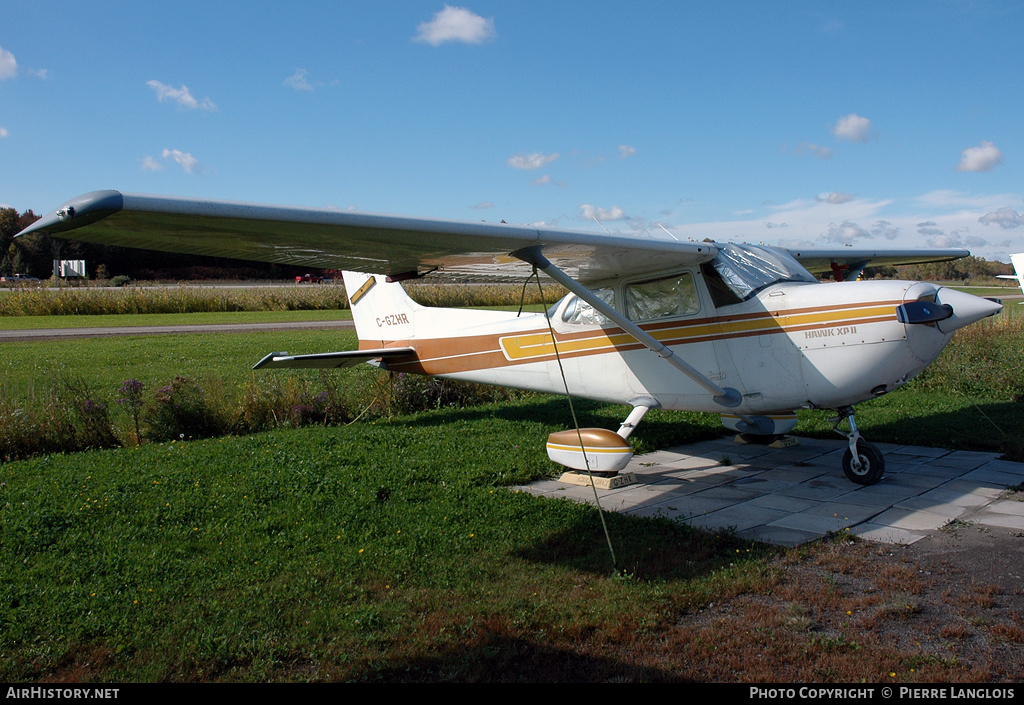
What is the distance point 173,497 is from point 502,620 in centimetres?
346

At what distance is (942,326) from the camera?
582 centimetres

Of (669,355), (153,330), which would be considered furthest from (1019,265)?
(153,330)

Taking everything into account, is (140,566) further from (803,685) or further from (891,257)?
(891,257)

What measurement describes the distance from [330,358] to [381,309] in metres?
1.31

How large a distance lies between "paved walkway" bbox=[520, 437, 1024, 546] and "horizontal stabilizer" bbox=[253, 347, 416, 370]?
4036mm

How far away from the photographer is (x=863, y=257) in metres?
9.58

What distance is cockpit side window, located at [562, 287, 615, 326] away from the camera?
→ 7.65 metres

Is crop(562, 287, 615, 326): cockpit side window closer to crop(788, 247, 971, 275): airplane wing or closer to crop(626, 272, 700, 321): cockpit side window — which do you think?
crop(626, 272, 700, 321): cockpit side window

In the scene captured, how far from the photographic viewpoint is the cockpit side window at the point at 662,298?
693 cm

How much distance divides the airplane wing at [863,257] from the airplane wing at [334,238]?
3.31m

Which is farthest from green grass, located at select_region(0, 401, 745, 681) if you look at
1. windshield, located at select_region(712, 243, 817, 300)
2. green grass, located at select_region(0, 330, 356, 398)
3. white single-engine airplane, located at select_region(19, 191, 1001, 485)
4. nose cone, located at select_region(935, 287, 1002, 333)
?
green grass, located at select_region(0, 330, 356, 398)

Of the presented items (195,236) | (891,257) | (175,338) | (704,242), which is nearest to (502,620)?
(195,236)

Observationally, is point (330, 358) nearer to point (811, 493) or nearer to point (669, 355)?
point (669, 355)

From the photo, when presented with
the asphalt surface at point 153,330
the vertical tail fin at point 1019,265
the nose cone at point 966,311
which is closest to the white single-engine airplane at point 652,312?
the nose cone at point 966,311
